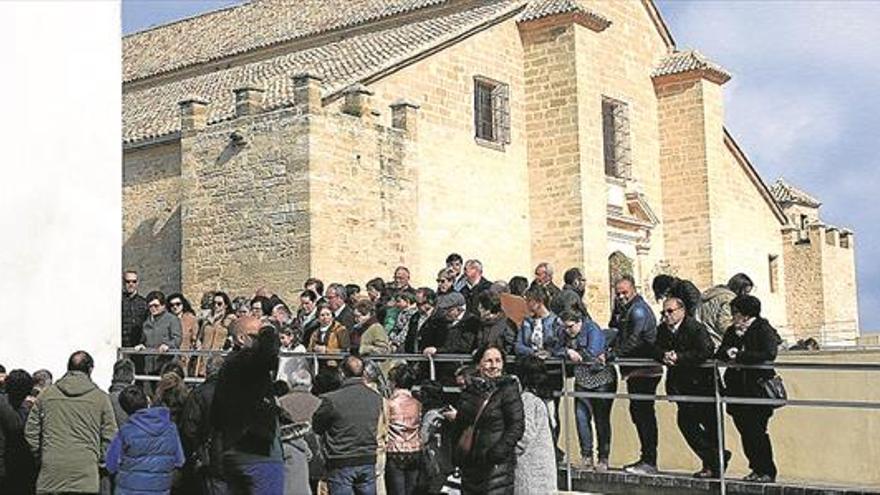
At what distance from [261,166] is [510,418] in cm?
1472

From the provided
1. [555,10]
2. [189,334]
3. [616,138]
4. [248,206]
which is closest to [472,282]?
[189,334]

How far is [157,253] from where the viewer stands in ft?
81.6

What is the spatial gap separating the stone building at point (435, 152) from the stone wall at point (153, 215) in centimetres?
4

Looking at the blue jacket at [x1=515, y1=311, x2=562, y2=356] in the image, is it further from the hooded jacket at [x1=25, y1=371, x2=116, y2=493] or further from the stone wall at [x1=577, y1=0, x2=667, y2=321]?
the stone wall at [x1=577, y1=0, x2=667, y2=321]

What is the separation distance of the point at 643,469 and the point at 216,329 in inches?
198

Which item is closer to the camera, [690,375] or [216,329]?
[690,375]

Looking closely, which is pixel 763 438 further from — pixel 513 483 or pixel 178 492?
pixel 178 492

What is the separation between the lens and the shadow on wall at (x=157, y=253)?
24.5 metres

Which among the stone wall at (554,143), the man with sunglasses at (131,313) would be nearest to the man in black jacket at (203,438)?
the man with sunglasses at (131,313)

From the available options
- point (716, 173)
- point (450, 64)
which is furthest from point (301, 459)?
point (716, 173)

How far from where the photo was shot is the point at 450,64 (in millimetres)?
26141

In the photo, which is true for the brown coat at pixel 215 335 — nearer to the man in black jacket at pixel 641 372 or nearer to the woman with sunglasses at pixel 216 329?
the woman with sunglasses at pixel 216 329

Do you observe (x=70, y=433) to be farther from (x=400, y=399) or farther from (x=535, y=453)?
(x=535, y=453)

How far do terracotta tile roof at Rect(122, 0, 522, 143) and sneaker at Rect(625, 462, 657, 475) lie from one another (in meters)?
13.3
